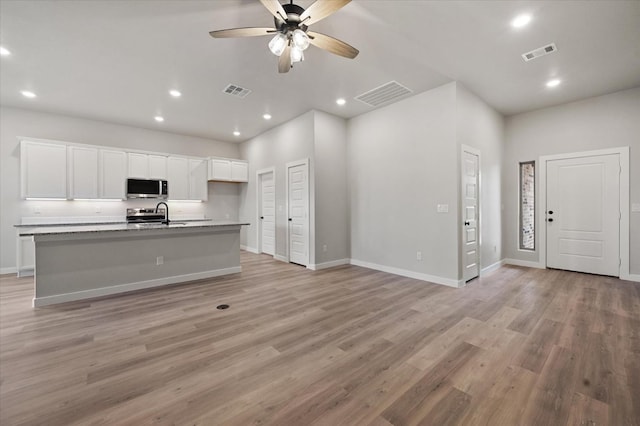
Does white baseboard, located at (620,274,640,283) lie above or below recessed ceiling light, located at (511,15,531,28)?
below

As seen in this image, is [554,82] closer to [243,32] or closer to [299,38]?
[299,38]

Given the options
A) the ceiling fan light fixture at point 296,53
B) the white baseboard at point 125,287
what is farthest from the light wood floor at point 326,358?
the ceiling fan light fixture at point 296,53

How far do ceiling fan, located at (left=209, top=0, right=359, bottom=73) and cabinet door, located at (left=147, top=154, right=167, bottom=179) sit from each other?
16.6ft

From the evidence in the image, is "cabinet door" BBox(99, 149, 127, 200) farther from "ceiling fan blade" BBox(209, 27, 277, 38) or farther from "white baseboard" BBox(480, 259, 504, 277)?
"white baseboard" BBox(480, 259, 504, 277)

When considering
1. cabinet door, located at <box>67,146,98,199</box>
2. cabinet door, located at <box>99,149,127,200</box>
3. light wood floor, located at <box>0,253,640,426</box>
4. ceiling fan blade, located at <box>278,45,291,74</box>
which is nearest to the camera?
light wood floor, located at <box>0,253,640,426</box>

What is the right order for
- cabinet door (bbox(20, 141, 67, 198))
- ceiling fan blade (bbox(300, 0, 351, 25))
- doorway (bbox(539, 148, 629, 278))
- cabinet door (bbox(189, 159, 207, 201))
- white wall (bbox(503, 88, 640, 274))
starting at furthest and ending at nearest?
cabinet door (bbox(189, 159, 207, 201)), cabinet door (bbox(20, 141, 67, 198)), doorway (bbox(539, 148, 629, 278)), white wall (bbox(503, 88, 640, 274)), ceiling fan blade (bbox(300, 0, 351, 25))

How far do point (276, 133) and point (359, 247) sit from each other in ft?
10.8

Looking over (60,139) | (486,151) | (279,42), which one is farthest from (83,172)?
(486,151)

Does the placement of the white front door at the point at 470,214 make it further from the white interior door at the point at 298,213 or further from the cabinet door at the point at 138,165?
the cabinet door at the point at 138,165

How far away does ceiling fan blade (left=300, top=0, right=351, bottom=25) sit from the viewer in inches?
77.8

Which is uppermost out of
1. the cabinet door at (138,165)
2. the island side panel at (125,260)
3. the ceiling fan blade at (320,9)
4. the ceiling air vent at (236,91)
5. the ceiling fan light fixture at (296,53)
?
the ceiling air vent at (236,91)

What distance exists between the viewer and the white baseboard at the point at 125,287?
3.40 m

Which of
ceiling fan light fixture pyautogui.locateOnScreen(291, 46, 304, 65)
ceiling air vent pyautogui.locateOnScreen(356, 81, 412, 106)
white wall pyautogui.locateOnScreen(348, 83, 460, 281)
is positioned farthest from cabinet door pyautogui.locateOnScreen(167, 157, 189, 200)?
ceiling fan light fixture pyautogui.locateOnScreen(291, 46, 304, 65)

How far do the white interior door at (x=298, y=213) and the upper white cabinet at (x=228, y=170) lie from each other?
7.03 feet
